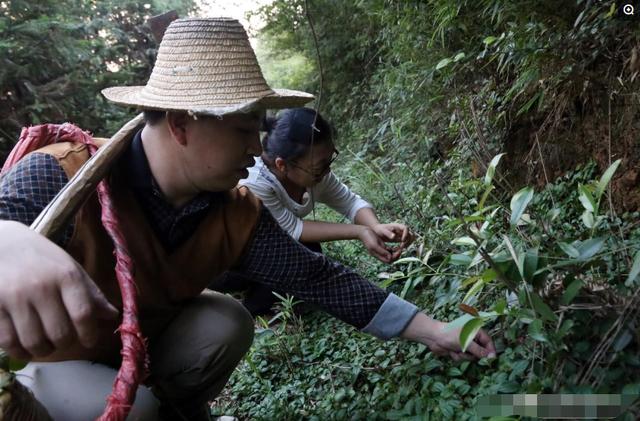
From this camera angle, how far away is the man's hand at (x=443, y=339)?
1627mm

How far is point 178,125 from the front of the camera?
1.57 metres

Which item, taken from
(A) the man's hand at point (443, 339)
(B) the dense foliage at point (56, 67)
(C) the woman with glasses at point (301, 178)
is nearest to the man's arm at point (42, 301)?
(A) the man's hand at point (443, 339)

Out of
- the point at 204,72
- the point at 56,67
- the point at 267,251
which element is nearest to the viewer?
the point at 204,72

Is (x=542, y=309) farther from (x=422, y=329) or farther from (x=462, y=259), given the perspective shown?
(x=422, y=329)

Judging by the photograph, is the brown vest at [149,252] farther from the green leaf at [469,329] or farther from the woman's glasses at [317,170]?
the green leaf at [469,329]

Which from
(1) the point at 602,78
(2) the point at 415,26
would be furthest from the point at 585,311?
(2) the point at 415,26

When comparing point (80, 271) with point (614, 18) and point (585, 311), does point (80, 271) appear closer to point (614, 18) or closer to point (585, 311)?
point (585, 311)

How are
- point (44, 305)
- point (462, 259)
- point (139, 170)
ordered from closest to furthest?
point (44, 305), point (462, 259), point (139, 170)

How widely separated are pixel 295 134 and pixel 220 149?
40.6 inches

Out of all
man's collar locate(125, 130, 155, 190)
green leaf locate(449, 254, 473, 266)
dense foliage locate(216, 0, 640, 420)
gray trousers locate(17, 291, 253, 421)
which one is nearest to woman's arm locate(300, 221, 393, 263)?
dense foliage locate(216, 0, 640, 420)

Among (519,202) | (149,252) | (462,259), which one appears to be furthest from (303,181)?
(519,202)

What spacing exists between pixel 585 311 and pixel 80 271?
110cm

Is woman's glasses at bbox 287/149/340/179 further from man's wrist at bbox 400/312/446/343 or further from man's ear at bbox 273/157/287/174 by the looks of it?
man's wrist at bbox 400/312/446/343

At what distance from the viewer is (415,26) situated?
373cm
